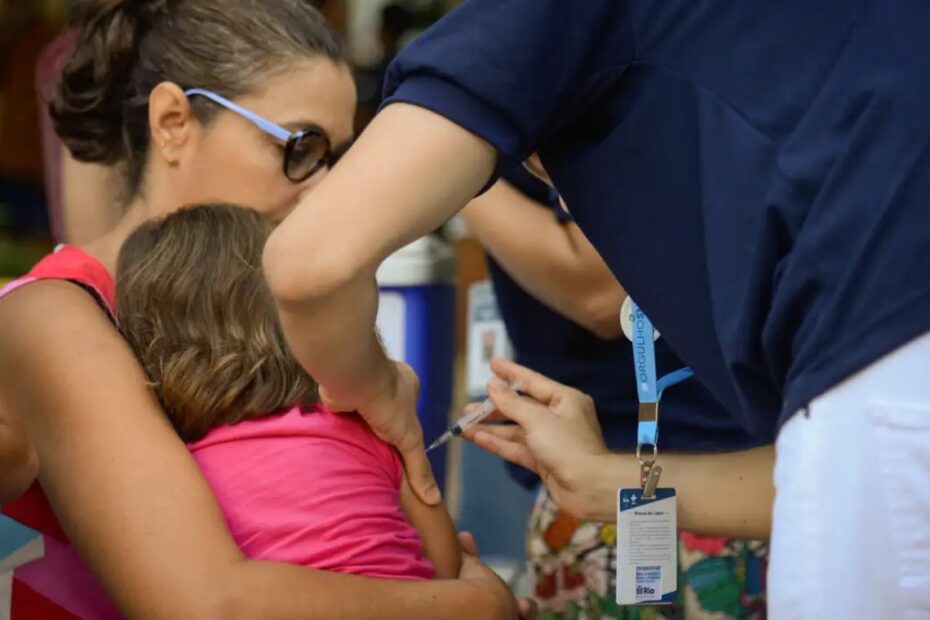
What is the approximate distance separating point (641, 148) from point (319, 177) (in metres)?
0.99

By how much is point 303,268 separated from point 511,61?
0.80ft

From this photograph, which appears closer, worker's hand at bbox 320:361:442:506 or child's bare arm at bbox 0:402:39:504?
child's bare arm at bbox 0:402:39:504

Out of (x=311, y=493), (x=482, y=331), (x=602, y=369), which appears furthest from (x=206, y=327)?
(x=482, y=331)

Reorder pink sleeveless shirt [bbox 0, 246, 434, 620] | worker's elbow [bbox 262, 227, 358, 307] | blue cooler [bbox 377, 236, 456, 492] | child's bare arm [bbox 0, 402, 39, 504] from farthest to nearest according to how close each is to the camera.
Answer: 1. blue cooler [bbox 377, 236, 456, 492]
2. pink sleeveless shirt [bbox 0, 246, 434, 620]
3. child's bare arm [bbox 0, 402, 39, 504]
4. worker's elbow [bbox 262, 227, 358, 307]

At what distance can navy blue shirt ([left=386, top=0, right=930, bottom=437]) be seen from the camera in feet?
3.38

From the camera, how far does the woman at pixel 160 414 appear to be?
4.91 feet

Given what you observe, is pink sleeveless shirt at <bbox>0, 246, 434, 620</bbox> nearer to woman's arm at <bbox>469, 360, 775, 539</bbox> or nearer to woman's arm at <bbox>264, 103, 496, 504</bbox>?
woman's arm at <bbox>469, 360, 775, 539</bbox>

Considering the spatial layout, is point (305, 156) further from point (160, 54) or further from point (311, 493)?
point (311, 493)

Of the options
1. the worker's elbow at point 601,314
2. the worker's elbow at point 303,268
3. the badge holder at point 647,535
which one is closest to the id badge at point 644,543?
the badge holder at point 647,535

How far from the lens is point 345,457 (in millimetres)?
1637

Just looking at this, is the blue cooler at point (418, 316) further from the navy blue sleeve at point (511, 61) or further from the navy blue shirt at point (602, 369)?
the navy blue sleeve at point (511, 61)

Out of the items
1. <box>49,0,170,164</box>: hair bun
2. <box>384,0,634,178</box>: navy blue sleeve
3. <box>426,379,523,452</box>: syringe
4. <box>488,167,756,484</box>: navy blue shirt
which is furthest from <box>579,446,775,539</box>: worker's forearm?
<box>49,0,170,164</box>: hair bun

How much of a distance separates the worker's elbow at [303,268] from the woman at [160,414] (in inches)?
17.3

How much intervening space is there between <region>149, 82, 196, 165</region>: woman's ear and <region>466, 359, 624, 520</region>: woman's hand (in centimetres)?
62
